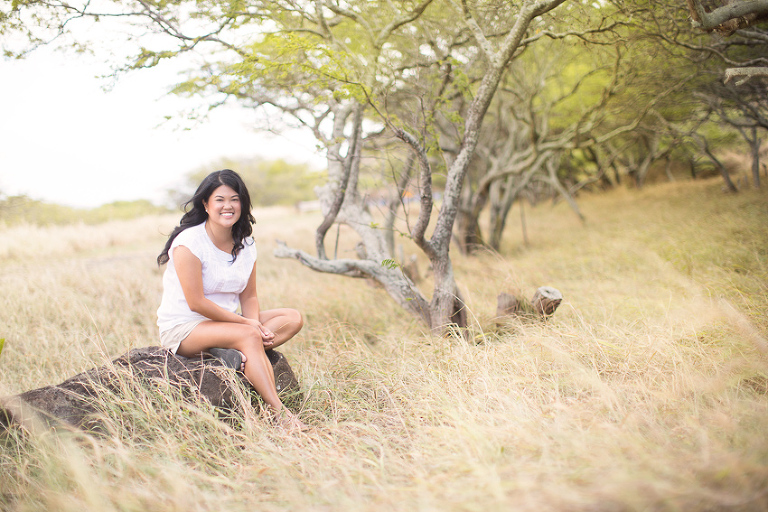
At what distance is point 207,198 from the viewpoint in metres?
2.84

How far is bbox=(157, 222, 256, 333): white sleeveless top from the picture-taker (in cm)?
272

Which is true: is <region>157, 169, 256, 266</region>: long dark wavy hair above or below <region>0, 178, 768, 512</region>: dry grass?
above

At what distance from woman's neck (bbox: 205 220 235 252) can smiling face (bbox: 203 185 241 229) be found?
0.16 feet

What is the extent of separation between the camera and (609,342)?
9.68ft

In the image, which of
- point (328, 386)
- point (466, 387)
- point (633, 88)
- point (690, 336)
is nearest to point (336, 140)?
point (328, 386)

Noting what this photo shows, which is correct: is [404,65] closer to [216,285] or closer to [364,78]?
[364,78]

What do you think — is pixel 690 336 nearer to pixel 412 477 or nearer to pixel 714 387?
pixel 714 387

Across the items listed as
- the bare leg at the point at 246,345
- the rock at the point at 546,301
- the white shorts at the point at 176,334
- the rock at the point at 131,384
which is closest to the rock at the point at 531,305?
the rock at the point at 546,301

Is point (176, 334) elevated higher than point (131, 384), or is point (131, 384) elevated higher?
point (176, 334)

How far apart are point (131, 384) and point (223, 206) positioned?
130 centimetres

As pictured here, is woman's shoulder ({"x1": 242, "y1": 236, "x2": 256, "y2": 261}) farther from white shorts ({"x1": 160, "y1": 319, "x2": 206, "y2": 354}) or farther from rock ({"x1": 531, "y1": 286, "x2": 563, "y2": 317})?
rock ({"x1": 531, "y1": 286, "x2": 563, "y2": 317})

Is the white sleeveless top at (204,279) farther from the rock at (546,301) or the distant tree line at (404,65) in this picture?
the rock at (546,301)

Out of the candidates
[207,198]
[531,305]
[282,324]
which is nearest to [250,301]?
[282,324]

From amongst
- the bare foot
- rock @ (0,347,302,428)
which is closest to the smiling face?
rock @ (0,347,302,428)
